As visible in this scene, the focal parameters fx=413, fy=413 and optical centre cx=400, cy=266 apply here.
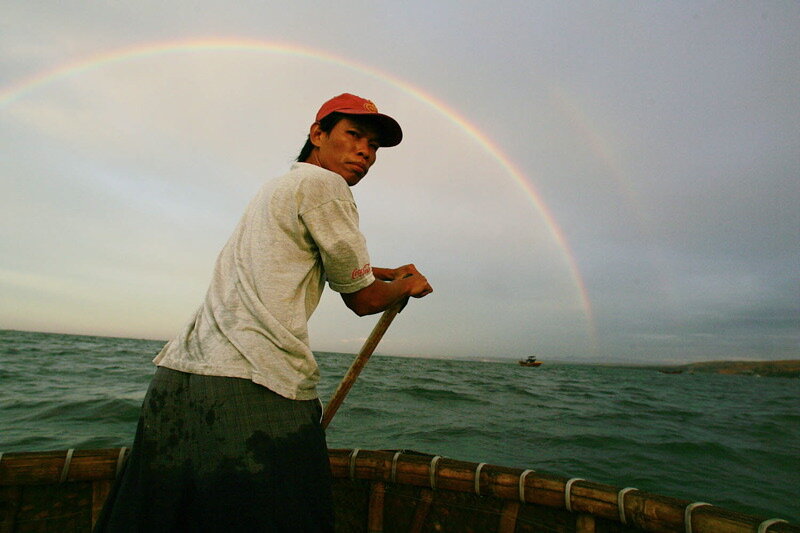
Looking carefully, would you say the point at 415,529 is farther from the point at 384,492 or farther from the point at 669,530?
the point at 669,530

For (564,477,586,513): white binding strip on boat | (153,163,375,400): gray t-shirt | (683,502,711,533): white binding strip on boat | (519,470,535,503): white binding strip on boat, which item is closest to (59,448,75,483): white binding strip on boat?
(153,163,375,400): gray t-shirt

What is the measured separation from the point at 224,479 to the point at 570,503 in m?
2.21

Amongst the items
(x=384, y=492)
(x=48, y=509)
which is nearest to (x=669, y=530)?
(x=384, y=492)

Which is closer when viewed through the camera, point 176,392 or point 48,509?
point 176,392

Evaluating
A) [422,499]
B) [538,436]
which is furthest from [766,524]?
[538,436]

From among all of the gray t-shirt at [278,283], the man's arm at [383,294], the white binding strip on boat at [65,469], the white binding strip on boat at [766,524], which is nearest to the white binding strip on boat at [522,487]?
the white binding strip on boat at [766,524]

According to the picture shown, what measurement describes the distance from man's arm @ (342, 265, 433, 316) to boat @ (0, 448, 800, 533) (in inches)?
67.8

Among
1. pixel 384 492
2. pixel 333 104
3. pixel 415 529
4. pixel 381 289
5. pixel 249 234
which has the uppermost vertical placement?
pixel 333 104

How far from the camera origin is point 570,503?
8.18 feet

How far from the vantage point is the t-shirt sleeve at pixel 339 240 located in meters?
1.29

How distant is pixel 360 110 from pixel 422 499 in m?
2.57

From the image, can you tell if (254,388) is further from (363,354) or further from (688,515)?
(688,515)

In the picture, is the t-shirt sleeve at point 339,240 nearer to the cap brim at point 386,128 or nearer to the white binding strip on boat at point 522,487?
the cap brim at point 386,128

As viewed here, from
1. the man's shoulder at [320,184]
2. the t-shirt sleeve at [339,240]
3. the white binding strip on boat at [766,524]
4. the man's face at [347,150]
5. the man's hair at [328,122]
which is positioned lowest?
the white binding strip on boat at [766,524]
